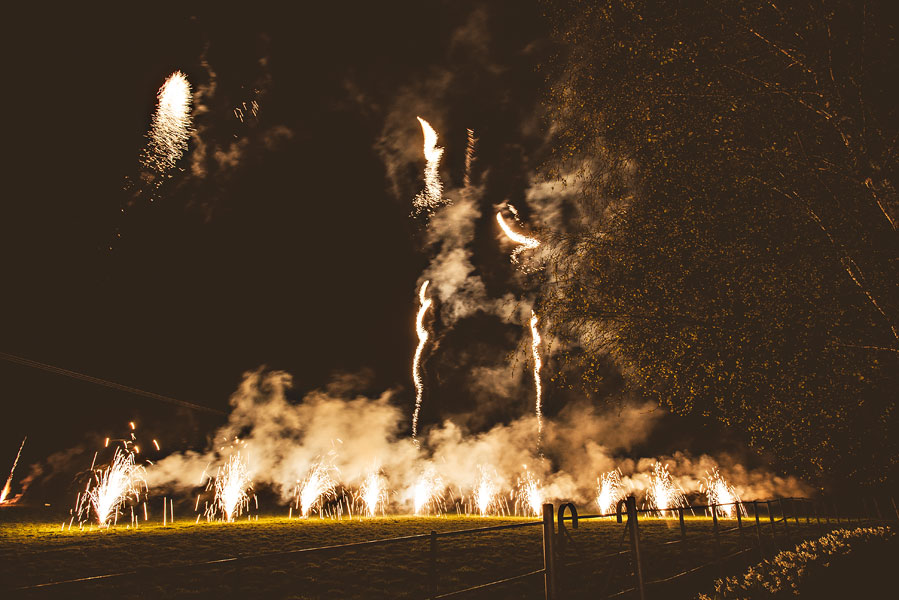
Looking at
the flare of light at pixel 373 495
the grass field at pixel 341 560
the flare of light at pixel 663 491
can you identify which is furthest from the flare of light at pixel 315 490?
the flare of light at pixel 663 491

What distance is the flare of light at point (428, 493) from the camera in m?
33.7

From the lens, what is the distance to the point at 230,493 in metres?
29.2

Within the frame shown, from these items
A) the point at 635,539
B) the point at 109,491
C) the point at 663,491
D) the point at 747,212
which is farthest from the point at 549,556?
the point at 663,491

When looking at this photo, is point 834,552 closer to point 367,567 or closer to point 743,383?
point 743,383

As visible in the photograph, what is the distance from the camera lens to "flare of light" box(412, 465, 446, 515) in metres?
33.7

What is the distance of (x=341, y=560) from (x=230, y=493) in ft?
66.2

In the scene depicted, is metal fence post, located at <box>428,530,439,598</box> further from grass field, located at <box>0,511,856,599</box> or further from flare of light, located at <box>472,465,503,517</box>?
flare of light, located at <box>472,465,503,517</box>

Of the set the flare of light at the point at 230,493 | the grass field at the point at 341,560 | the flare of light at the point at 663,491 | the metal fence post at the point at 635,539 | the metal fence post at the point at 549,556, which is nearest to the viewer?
the metal fence post at the point at 549,556

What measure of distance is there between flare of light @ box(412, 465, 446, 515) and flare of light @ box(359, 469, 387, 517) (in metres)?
2.69

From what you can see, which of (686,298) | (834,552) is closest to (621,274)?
(686,298)

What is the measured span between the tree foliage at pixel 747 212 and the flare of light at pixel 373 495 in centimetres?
2549

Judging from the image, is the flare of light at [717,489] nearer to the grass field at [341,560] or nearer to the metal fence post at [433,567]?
the grass field at [341,560]

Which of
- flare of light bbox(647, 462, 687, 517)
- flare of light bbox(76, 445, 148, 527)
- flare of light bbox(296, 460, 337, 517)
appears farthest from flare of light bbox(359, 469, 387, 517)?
flare of light bbox(647, 462, 687, 517)

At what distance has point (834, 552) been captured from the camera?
10102mm
